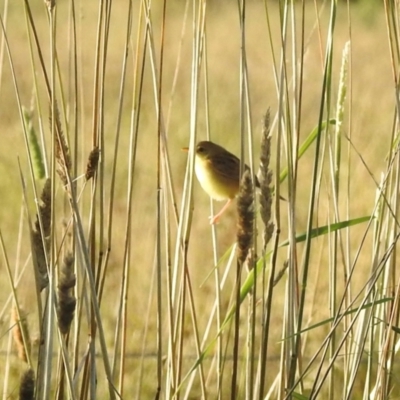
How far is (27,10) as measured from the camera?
1186mm

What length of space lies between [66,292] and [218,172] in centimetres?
172

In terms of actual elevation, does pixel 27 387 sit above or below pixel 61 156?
below

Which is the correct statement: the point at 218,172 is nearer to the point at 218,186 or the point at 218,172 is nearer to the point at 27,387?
the point at 218,186

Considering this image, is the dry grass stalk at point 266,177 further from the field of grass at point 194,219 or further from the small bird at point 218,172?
the small bird at point 218,172

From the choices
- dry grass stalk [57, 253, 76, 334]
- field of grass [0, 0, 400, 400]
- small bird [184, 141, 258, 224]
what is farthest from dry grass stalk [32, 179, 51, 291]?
small bird [184, 141, 258, 224]

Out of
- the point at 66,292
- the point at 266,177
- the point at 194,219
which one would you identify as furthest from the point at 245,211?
the point at 194,219

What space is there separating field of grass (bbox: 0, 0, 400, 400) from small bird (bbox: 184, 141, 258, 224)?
15 centimetres

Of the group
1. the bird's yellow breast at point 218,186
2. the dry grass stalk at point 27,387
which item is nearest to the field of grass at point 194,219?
the dry grass stalk at point 27,387

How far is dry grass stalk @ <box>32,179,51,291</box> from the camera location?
1078 mm

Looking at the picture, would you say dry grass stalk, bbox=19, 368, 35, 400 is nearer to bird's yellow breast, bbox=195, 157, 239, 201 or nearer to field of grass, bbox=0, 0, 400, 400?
field of grass, bbox=0, 0, 400, 400

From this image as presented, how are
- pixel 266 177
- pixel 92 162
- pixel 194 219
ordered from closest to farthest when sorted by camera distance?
pixel 266 177
pixel 92 162
pixel 194 219

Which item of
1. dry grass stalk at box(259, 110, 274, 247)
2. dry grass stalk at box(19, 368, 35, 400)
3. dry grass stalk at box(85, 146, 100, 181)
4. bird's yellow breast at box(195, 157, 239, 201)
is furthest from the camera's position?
bird's yellow breast at box(195, 157, 239, 201)

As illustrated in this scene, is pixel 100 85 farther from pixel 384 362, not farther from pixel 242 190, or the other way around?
pixel 384 362

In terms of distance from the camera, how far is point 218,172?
263 centimetres
